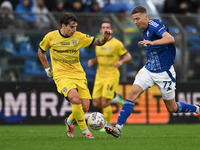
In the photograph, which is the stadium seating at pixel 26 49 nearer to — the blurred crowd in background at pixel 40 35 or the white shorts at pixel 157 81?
the blurred crowd in background at pixel 40 35

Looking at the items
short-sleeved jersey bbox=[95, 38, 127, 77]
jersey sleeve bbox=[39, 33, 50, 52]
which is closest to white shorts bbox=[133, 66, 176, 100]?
jersey sleeve bbox=[39, 33, 50, 52]

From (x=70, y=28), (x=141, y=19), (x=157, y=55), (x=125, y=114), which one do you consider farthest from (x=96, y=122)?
(x=141, y=19)

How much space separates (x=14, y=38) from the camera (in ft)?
45.3

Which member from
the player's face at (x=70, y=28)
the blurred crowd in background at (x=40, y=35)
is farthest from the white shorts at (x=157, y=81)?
the blurred crowd in background at (x=40, y=35)

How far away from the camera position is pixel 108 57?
12539 mm

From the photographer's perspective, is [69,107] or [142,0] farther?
[142,0]

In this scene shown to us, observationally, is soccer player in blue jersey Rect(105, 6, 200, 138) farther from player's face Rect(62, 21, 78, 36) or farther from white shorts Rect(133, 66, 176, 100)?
player's face Rect(62, 21, 78, 36)

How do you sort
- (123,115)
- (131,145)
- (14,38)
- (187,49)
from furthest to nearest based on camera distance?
1. (187,49)
2. (14,38)
3. (123,115)
4. (131,145)

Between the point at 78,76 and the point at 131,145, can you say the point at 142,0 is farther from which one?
the point at 131,145

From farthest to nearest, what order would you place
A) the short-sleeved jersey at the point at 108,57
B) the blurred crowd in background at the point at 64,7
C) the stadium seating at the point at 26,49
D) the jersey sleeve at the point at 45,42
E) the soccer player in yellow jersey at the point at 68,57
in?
the blurred crowd in background at the point at 64,7, the stadium seating at the point at 26,49, the short-sleeved jersey at the point at 108,57, the jersey sleeve at the point at 45,42, the soccer player in yellow jersey at the point at 68,57

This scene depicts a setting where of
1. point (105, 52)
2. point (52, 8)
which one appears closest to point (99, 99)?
point (105, 52)

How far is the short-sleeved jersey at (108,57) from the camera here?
1250 centimetres

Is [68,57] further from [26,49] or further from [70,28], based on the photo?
[26,49]

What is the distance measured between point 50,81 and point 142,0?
5.38 metres
